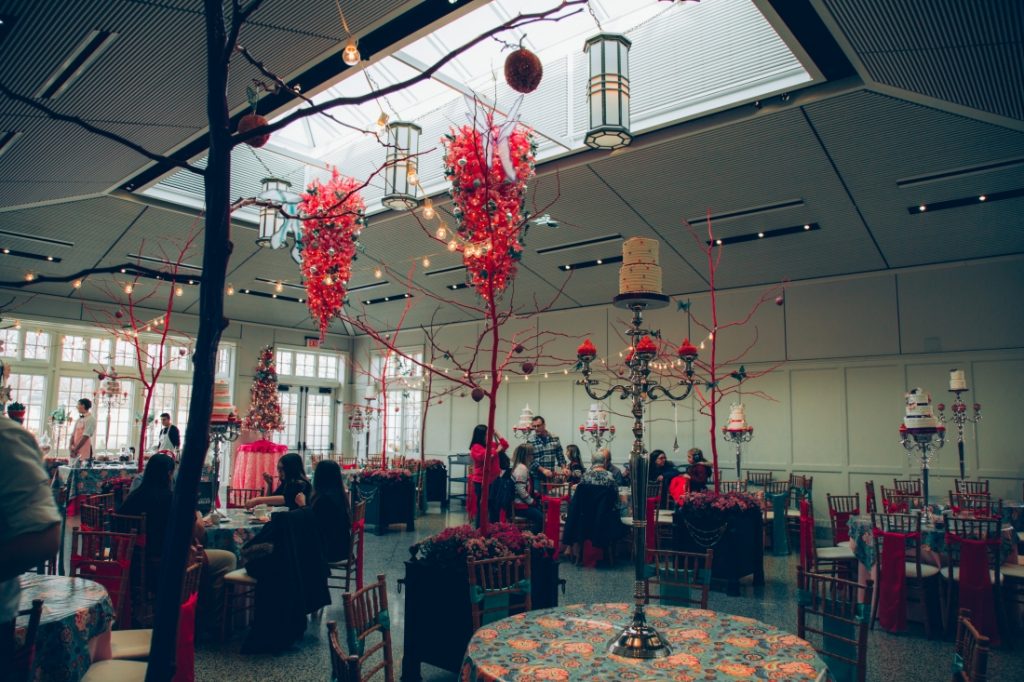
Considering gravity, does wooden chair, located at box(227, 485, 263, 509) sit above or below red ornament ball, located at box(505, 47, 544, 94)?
below

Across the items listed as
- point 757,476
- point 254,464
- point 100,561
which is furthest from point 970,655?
point 254,464

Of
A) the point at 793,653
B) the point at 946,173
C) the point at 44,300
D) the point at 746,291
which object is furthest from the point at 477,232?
the point at 44,300

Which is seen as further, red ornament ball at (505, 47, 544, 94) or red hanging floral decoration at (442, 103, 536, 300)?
red hanging floral decoration at (442, 103, 536, 300)

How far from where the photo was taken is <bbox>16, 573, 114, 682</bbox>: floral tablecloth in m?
2.46

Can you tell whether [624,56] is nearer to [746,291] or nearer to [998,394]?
[746,291]

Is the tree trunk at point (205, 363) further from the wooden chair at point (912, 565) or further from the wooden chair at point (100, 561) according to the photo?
the wooden chair at point (912, 565)

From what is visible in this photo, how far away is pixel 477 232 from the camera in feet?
13.4

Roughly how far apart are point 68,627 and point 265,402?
11360 millimetres

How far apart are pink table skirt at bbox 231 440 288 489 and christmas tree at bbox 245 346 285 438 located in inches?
128

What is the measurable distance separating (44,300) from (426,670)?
1222 centimetres

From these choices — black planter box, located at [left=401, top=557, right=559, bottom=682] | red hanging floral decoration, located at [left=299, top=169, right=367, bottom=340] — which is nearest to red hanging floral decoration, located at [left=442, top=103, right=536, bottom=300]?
black planter box, located at [left=401, top=557, right=559, bottom=682]

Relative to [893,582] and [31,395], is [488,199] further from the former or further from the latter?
[31,395]

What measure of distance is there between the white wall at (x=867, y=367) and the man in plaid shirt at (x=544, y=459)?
11.2 ft

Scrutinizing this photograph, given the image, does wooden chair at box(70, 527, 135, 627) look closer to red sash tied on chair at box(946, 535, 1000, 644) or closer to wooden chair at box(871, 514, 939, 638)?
wooden chair at box(871, 514, 939, 638)
